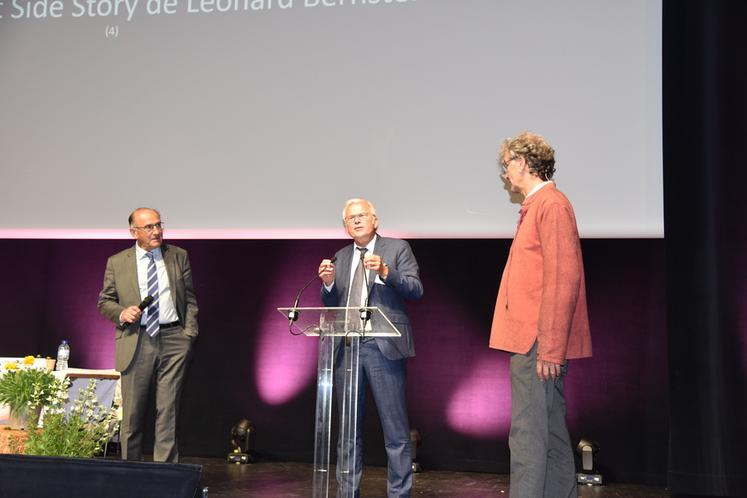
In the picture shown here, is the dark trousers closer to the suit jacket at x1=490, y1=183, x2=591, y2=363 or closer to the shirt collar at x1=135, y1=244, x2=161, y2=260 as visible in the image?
the suit jacket at x1=490, y1=183, x2=591, y2=363

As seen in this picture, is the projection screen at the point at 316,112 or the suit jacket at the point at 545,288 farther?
the projection screen at the point at 316,112

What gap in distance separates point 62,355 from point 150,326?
6.25ft

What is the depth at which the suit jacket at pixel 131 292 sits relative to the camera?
13.8 ft

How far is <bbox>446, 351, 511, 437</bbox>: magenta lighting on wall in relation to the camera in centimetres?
520

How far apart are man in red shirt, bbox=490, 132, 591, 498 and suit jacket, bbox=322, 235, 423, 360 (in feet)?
2.78

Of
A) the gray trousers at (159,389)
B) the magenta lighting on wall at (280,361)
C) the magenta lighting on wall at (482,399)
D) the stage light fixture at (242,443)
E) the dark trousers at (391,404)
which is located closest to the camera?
the dark trousers at (391,404)

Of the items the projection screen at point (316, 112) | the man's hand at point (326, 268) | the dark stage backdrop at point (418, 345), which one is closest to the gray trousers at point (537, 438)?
the man's hand at point (326, 268)

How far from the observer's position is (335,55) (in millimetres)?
4875

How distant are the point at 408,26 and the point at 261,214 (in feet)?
4.66

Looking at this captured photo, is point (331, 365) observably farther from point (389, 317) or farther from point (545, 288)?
point (545, 288)

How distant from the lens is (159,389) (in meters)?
4.25

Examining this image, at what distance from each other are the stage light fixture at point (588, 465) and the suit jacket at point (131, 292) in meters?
2.36

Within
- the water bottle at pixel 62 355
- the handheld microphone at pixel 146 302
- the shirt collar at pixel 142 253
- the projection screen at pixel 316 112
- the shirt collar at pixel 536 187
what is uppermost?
the projection screen at pixel 316 112

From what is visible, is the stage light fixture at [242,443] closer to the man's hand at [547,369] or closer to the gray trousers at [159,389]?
the gray trousers at [159,389]
